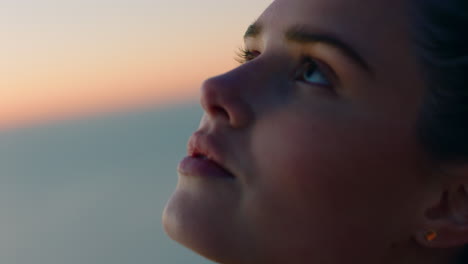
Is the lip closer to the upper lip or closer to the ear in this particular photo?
the upper lip

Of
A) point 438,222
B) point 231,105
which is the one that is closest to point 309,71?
point 231,105

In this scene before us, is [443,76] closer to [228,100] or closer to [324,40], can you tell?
[324,40]

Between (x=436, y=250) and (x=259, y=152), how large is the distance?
47 cm

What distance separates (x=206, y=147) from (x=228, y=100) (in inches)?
4.2

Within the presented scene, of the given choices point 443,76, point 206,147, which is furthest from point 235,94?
point 443,76

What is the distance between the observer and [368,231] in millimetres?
1146

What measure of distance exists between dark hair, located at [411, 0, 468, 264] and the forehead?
4 centimetres

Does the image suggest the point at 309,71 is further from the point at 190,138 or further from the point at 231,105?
the point at 190,138

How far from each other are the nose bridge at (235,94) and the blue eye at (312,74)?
0.27 feet

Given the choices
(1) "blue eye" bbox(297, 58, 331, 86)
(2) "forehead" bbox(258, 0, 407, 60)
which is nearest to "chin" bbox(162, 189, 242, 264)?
(1) "blue eye" bbox(297, 58, 331, 86)

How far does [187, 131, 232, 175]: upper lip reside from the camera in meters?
1.14

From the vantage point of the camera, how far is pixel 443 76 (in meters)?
1.13

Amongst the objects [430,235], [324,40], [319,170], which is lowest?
[430,235]

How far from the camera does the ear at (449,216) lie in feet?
3.79
